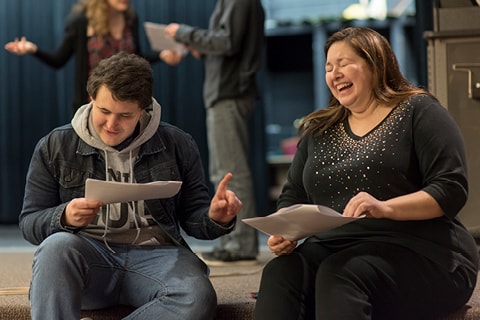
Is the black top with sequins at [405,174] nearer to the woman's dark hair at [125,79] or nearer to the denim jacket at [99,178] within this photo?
the denim jacket at [99,178]

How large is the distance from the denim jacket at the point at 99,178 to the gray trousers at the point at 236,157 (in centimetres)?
104

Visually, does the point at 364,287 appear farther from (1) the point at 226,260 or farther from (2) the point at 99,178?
(1) the point at 226,260

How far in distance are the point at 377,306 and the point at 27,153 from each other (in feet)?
13.5

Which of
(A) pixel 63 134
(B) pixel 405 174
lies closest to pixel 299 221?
(B) pixel 405 174

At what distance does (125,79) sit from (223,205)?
0.38 m

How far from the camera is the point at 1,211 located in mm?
5504

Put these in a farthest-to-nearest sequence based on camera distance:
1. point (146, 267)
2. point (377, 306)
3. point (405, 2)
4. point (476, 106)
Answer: point (405, 2), point (476, 106), point (146, 267), point (377, 306)

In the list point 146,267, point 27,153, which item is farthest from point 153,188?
point 27,153

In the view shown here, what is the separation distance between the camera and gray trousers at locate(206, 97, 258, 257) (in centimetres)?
319

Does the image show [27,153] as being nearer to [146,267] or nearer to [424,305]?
[146,267]

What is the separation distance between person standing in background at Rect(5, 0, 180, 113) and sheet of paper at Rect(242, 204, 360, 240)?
1701mm

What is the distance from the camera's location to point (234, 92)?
10.5ft

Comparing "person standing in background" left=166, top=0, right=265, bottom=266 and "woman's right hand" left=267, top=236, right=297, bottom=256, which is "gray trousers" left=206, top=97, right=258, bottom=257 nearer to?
"person standing in background" left=166, top=0, right=265, bottom=266

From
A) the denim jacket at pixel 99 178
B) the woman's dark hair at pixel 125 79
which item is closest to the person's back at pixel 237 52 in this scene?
the denim jacket at pixel 99 178
